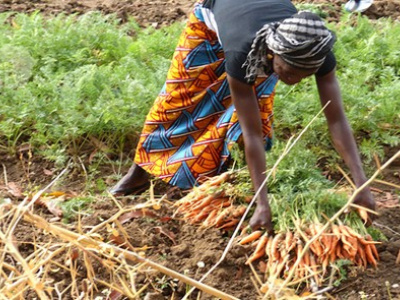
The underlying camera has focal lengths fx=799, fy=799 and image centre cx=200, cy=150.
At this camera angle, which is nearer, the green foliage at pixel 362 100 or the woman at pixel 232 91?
the woman at pixel 232 91

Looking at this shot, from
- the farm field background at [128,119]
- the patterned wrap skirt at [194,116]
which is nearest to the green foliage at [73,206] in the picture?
the farm field background at [128,119]

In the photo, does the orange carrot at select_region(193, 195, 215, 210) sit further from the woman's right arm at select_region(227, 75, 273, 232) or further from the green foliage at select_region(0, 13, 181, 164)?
the green foliage at select_region(0, 13, 181, 164)

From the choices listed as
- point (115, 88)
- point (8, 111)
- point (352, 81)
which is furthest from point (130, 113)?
point (352, 81)

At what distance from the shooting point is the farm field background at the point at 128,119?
12.5ft

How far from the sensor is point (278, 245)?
3648 millimetres

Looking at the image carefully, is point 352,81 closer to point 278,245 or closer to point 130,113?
point 130,113

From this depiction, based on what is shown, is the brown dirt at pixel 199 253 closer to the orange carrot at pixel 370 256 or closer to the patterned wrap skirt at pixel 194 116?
Answer: the orange carrot at pixel 370 256

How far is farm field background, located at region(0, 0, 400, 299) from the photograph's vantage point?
12.5 ft

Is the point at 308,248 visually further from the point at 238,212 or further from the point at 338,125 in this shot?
the point at 338,125

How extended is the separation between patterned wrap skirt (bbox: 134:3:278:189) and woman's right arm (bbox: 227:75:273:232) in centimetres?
45

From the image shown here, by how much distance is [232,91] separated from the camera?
3699 millimetres

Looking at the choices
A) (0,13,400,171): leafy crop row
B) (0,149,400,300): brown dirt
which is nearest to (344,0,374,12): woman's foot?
(0,13,400,171): leafy crop row

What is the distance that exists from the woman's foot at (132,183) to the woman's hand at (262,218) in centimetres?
110

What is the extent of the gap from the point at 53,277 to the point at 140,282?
1.37ft
